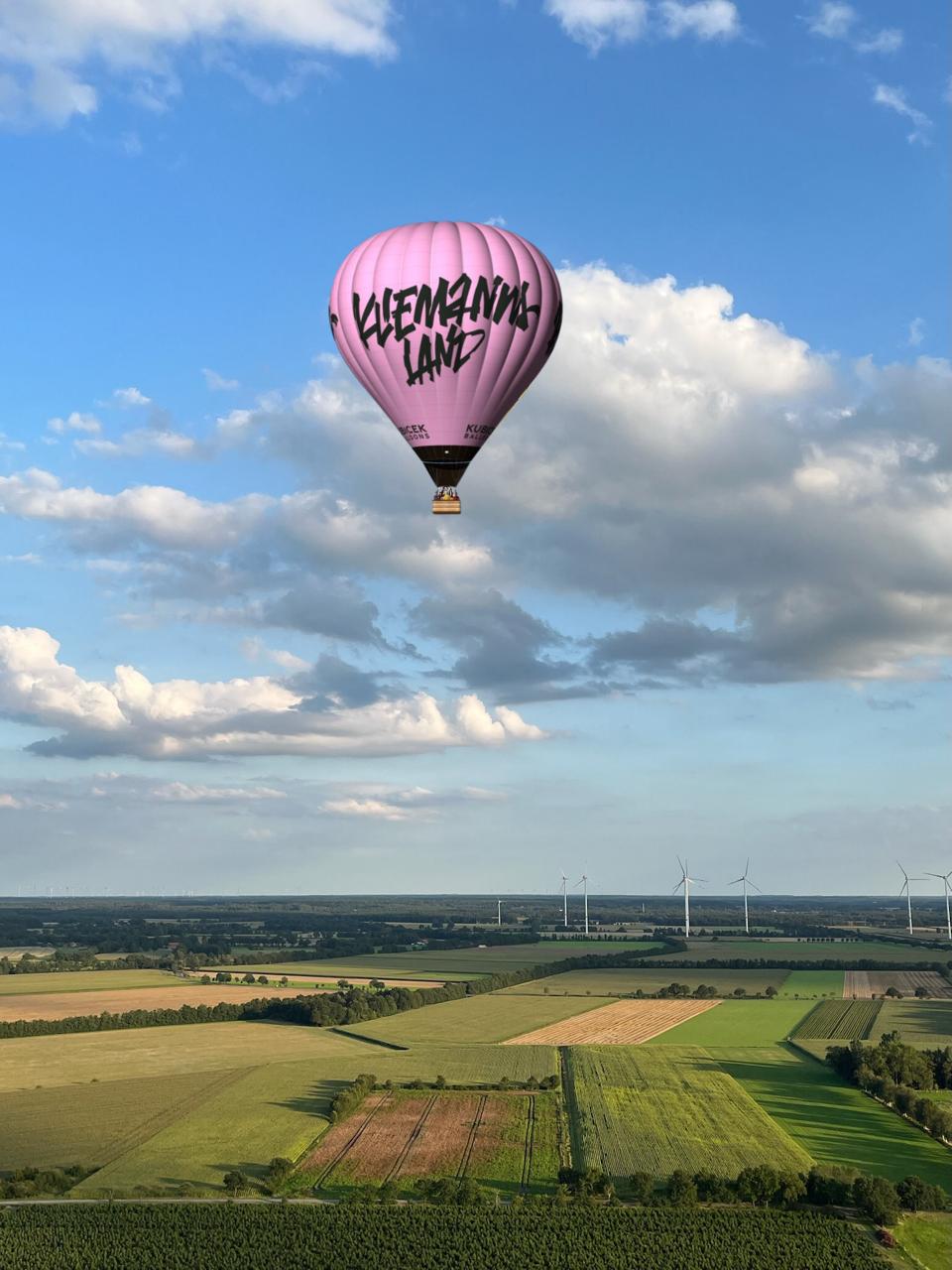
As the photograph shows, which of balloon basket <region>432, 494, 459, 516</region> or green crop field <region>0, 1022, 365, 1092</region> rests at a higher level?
balloon basket <region>432, 494, 459, 516</region>

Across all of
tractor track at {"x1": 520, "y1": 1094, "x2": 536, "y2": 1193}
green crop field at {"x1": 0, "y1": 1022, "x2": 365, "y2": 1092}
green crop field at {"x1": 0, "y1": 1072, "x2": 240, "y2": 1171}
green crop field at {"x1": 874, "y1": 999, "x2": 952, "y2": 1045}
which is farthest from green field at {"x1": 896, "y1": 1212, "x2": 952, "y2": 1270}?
green crop field at {"x1": 0, "y1": 1022, "x2": 365, "y2": 1092}

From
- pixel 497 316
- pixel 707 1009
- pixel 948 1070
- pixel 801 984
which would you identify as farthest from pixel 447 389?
pixel 801 984

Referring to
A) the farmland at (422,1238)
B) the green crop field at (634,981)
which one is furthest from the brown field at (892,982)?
the farmland at (422,1238)

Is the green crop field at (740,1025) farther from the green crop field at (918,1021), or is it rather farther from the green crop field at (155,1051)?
the green crop field at (155,1051)

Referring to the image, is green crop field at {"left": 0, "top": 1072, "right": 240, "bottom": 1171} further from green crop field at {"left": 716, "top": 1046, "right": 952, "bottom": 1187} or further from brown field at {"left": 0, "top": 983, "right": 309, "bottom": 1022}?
green crop field at {"left": 716, "top": 1046, "right": 952, "bottom": 1187}

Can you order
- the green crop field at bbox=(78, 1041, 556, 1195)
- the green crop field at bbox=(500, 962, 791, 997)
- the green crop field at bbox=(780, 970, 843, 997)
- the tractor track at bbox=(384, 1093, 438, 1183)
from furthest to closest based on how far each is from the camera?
the green crop field at bbox=(500, 962, 791, 997)
the green crop field at bbox=(780, 970, 843, 997)
the green crop field at bbox=(78, 1041, 556, 1195)
the tractor track at bbox=(384, 1093, 438, 1183)

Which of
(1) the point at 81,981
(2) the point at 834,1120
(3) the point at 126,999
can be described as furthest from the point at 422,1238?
(1) the point at 81,981

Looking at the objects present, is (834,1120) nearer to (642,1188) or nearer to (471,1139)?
(642,1188)
